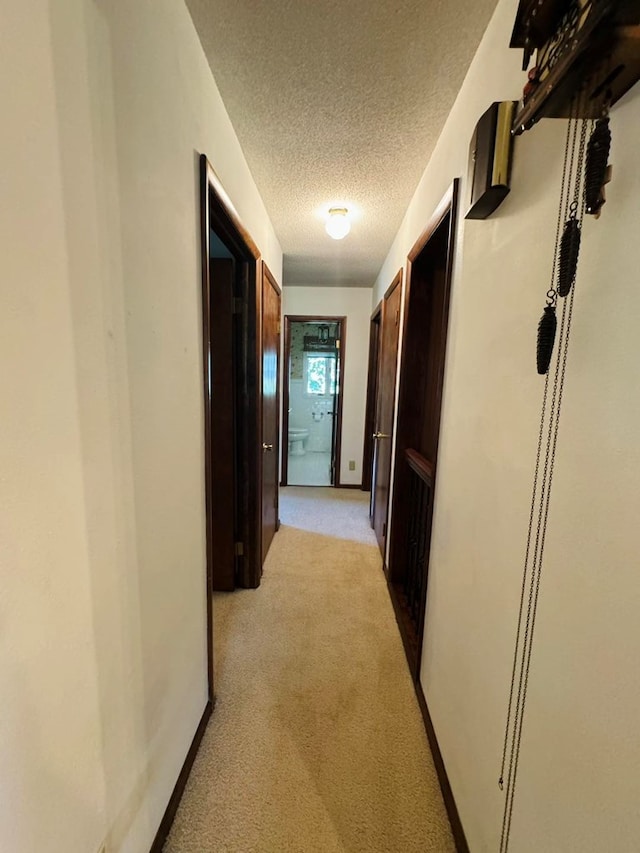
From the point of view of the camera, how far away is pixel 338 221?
2.43 meters

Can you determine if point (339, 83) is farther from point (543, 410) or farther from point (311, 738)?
point (311, 738)

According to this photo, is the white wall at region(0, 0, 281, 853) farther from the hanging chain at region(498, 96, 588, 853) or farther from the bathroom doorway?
the bathroom doorway

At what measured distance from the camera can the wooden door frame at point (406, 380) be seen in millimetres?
1457

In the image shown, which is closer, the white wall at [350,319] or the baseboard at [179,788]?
the baseboard at [179,788]

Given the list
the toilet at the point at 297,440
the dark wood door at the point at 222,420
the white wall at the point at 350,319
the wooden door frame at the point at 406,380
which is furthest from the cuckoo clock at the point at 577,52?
the toilet at the point at 297,440

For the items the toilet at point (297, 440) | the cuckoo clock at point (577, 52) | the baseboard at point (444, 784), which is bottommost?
the baseboard at point (444, 784)

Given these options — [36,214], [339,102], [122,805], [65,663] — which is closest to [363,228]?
[339,102]

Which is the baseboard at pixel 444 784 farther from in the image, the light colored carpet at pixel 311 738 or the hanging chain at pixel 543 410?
the hanging chain at pixel 543 410

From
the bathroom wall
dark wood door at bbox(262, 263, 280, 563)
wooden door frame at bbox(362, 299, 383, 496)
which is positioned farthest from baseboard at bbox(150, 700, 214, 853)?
the bathroom wall

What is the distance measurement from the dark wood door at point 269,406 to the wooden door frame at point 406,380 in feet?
2.84

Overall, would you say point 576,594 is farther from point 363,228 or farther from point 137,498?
point 363,228

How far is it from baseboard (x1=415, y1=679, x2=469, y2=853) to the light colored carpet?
0.03 meters

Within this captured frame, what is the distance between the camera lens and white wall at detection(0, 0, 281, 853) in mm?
570

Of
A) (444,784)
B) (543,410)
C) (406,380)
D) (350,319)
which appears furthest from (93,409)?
(350,319)
